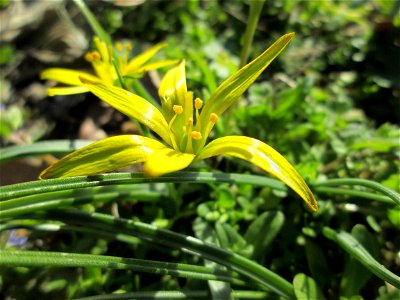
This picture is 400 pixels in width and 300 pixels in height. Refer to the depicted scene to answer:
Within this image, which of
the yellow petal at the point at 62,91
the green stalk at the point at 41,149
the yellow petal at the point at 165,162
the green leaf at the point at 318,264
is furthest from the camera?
the green stalk at the point at 41,149

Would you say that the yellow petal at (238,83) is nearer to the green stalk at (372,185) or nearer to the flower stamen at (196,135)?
the flower stamen at (196,135)

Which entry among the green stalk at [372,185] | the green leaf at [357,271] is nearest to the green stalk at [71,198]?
the green stalk at [372,185]

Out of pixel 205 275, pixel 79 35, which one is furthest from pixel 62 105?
pixel 205 275

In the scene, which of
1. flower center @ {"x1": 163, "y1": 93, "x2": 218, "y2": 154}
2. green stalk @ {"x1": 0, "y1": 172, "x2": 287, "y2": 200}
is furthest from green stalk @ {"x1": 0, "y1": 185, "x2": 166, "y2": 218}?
flower center @ {"x1": 163, "y1": 93, "x2": 218, "y2": 154}

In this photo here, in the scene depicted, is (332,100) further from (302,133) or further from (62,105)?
(62,105)

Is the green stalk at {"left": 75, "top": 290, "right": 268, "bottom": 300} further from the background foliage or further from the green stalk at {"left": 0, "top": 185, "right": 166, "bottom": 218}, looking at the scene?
the green stalk at {"left": 0, "top": 185, "right": 166, "bottom": 218}

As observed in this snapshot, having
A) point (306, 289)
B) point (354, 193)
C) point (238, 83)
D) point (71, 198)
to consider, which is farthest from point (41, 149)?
point (354, 193)
